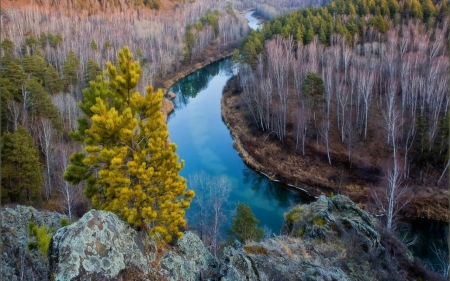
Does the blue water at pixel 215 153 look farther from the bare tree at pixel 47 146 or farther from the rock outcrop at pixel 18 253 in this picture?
the rock outcrop at pixel 18 253

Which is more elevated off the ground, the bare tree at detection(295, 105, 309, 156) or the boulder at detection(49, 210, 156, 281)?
the boulder at detection(49, 210, 156, 281)

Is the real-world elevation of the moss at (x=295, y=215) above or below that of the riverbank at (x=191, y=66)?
above

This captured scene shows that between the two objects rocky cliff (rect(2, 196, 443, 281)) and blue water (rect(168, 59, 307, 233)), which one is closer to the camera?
rocky cliff (rect(2, 196, 443, 281))

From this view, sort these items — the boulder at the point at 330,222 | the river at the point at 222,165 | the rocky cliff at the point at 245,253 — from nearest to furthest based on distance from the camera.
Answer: the rocky cliff at the point at 245,253, the boulder at the point at 330,222, the river at the point at 222,165

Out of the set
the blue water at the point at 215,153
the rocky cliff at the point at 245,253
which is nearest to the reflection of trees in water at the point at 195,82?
the blue water at the point at 215,153

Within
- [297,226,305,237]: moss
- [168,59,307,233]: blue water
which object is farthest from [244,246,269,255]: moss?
[168,59,307,233]: blue water

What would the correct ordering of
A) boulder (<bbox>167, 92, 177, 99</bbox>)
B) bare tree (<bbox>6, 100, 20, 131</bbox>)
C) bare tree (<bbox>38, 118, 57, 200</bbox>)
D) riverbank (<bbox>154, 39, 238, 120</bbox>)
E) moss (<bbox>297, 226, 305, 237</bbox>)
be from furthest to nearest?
boulder (<bbox>167, 92, 177, 99</bbox>)
riverbank (<bbox>154, 39, 238, 120</bbox>)
bare tree (<bbox>6, 100, 20, 131</bbox>)
bare tree (<bbox>38, 118, 57, 200</bbox>)
moss (<bbox>297, 226, 305, 237</bbox>)

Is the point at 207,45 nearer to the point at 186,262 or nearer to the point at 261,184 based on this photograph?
the point at 261,184

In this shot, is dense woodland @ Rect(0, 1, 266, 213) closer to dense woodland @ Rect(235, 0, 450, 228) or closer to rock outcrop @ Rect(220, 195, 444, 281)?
rock outcrop @ Rect(220, 195, 444, 281)
